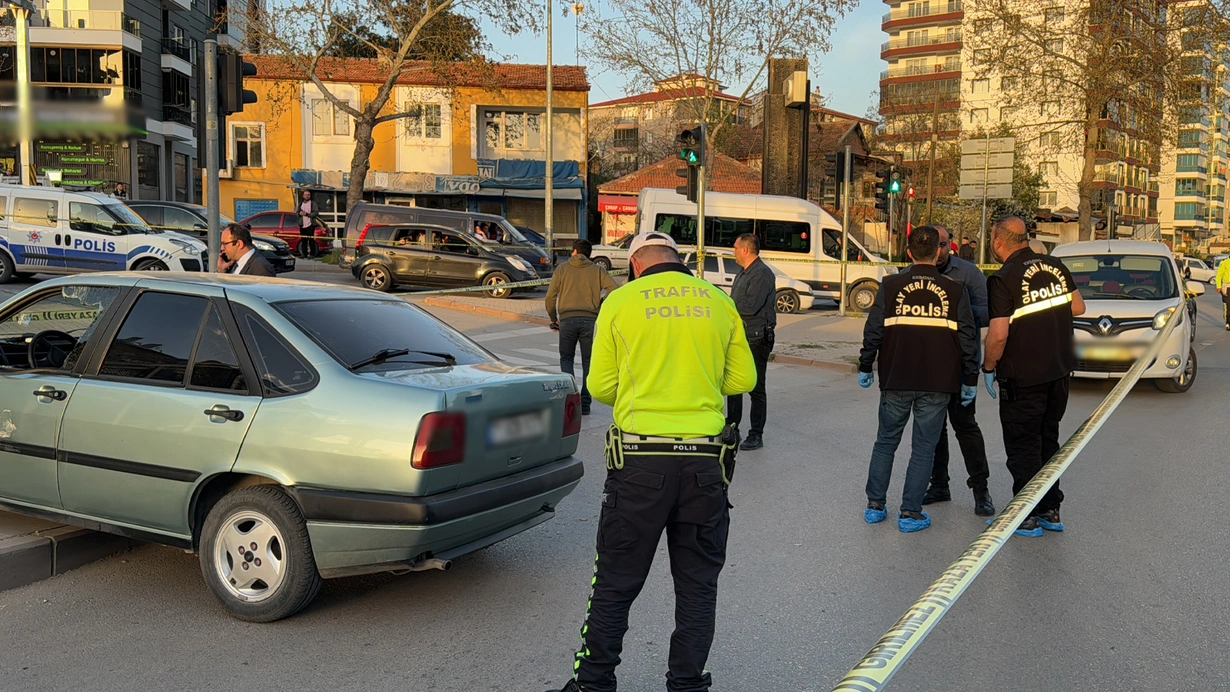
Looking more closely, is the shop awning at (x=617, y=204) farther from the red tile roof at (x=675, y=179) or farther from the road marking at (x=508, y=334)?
the road marking at (x=508, y=334)

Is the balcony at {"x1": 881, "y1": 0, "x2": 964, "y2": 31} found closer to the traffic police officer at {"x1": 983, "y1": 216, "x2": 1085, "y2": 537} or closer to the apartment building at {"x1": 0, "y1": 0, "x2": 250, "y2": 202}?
the apartment building at {"x1": 0, "y1": 0, "x2": 250, "y2": 202}

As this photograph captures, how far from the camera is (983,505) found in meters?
6.48

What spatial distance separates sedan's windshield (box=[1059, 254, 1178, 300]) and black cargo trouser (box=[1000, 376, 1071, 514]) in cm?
660

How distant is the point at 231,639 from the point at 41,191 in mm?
17261

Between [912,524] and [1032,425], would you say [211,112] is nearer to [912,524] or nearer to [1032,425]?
[912,524]

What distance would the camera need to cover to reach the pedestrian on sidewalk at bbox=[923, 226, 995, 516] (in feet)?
21.2

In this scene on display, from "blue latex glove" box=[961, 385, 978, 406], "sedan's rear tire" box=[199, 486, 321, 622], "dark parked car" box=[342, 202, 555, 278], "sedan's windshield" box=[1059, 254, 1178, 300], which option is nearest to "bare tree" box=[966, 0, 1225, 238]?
"dark parked car" box=[342, 202, 555, 278]

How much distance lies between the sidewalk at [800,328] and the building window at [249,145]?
22.1m

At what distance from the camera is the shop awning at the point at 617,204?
4025cm

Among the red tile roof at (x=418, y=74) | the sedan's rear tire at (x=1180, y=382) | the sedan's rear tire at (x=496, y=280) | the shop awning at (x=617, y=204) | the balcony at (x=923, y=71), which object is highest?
the balcony at (x=923, y=71)

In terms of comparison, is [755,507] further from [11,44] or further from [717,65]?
[717,65]

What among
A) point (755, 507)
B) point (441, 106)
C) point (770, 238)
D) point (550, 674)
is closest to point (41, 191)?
point (770, 238)

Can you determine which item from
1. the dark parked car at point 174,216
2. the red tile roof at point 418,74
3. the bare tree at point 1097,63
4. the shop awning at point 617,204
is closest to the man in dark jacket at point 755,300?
the dark parked car at point 174,216

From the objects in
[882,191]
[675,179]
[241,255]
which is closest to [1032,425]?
[241,255]
